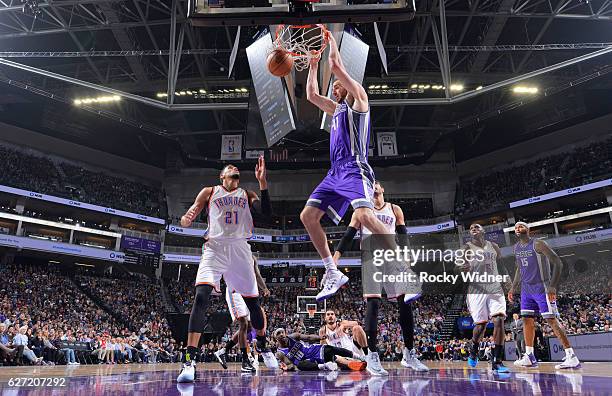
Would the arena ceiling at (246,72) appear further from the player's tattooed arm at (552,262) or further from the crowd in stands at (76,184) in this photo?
the player's tattooed arm at (552,262)

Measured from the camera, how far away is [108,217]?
109 feet

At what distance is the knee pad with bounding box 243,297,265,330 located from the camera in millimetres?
5203

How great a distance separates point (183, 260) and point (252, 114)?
17425mm

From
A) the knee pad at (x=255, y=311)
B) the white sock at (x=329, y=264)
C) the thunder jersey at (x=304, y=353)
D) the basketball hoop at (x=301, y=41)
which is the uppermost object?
the basketball hoop at (x=301, y=41)

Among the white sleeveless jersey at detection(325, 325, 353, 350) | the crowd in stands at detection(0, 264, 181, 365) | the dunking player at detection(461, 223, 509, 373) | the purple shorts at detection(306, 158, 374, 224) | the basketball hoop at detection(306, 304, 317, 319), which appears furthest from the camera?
the basketball hoop at detection(306, 304, 317, 319)

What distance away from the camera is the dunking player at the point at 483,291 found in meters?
6.09

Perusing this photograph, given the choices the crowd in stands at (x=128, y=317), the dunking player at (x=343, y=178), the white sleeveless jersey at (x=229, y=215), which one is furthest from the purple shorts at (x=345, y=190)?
the crowd in stands at (x=128, y=317)

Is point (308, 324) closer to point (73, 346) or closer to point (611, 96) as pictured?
point (73, 346)

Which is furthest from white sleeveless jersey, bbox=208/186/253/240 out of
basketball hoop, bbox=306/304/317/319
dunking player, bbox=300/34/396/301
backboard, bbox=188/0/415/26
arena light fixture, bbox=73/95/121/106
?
arena light fixture, bbox=73/95/121/106

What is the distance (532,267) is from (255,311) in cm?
437

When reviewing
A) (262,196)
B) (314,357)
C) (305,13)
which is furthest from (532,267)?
(305,13)

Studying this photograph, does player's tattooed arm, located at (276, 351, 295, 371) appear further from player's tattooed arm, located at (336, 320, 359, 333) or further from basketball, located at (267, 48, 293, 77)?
basketball, located at (267, 48, 293, 77)

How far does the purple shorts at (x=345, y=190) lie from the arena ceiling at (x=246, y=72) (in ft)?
41.1

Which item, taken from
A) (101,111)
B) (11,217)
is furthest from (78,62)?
(11,217)
